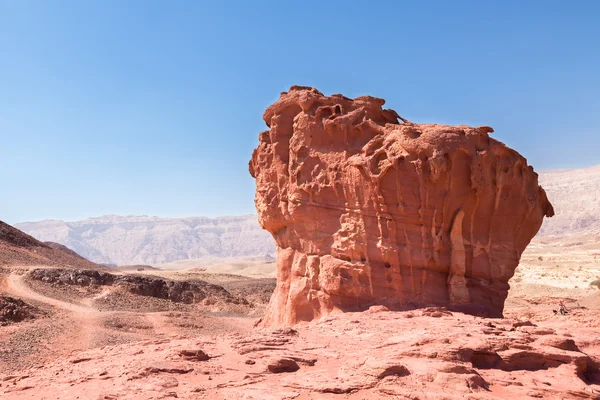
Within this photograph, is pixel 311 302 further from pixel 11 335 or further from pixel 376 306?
pixel 11 335

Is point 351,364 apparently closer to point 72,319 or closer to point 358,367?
point 358,367

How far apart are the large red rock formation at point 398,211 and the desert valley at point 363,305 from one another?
0.05m

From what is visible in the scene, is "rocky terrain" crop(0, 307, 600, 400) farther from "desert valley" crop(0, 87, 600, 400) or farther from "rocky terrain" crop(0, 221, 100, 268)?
"rocky terrain" crop(0, 221, 100, 268)

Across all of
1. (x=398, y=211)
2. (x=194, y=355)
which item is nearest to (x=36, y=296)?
(x=194, y=355)

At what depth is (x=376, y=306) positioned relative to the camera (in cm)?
1509

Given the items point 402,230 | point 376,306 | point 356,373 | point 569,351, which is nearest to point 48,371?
point 356,373

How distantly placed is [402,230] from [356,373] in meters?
6.83

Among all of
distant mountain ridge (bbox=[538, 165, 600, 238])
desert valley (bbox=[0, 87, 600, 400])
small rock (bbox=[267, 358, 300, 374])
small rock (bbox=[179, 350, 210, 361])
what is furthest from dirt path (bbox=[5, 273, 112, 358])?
distant mountain ridge (bbox=[538, 165, 600, 238])

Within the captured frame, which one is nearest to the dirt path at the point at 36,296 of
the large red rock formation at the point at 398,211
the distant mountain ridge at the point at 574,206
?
the large red rock formation at the point at 398,211

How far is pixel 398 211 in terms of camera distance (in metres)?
15.5

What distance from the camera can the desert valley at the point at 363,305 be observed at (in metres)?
9.54

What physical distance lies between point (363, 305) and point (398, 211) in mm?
3084

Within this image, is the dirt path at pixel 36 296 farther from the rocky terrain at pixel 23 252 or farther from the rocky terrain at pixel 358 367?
the rocky terrain at pixel 358 367

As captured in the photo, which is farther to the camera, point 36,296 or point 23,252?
point 23,252
